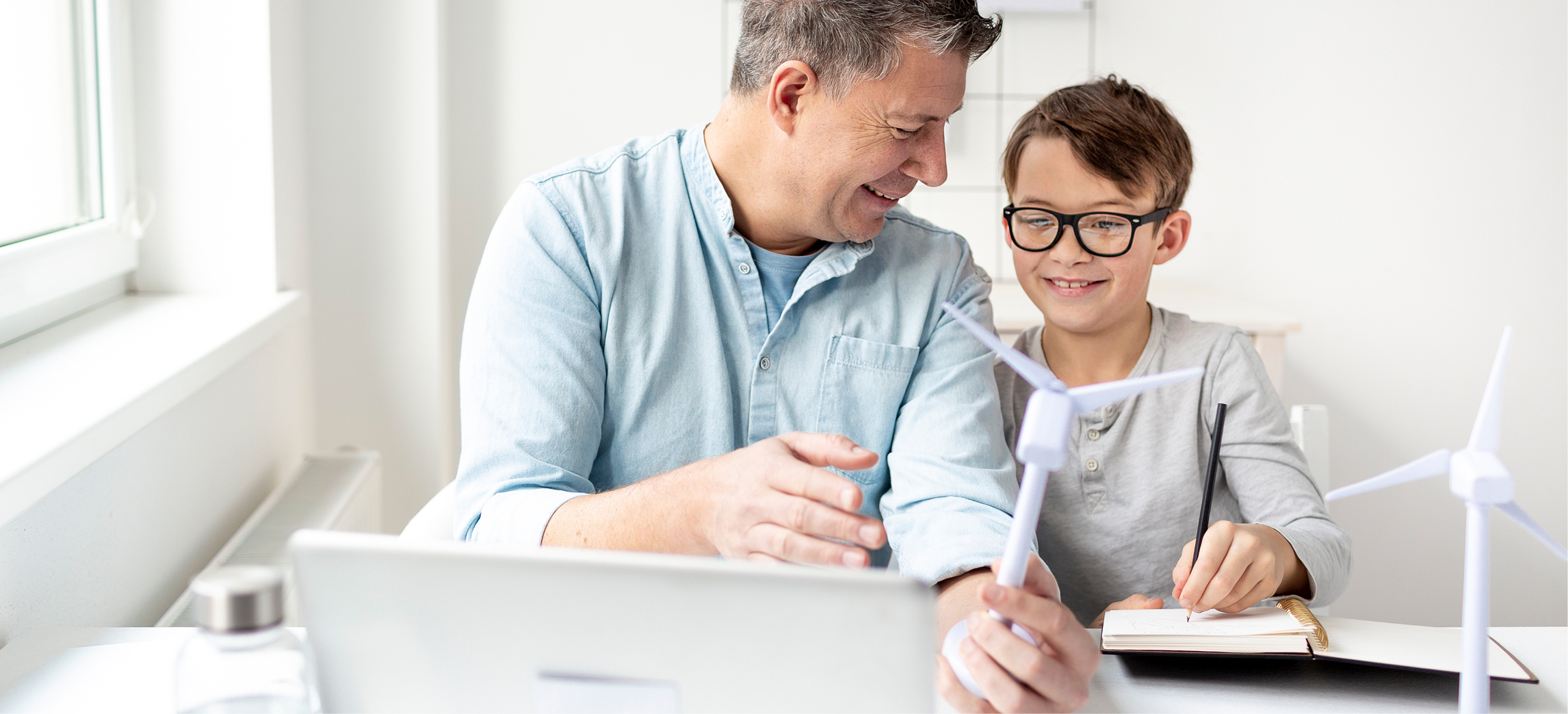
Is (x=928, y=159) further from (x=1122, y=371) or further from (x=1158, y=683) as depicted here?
(x=1158, y=683)

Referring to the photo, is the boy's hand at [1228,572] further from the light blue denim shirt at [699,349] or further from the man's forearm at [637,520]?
the man's forearm at [637,520]

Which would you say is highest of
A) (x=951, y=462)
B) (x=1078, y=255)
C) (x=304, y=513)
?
(x=1078, y=255)

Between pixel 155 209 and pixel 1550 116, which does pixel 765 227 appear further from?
pixel 1550 116

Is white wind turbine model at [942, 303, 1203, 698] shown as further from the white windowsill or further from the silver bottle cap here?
the white windowsill

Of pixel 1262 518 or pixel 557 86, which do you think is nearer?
pixel 1262 518

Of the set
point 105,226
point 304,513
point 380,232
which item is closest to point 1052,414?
point 304,513

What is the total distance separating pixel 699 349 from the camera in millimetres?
1291

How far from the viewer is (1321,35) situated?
99.0 inches

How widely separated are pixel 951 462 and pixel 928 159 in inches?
13.8

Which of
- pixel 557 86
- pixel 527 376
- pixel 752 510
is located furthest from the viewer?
pixel 557 86

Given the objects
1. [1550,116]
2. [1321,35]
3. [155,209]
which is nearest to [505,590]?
[155,209]

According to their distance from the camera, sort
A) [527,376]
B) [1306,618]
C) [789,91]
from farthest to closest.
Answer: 1. [789,91]
2. [527,376]
3. [1306,618]

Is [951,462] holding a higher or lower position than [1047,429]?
lower

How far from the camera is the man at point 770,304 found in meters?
1.17
